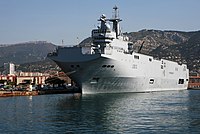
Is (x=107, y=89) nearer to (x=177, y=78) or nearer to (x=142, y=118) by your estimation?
(x=142, y=118)

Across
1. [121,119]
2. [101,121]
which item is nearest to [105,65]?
[121,119]

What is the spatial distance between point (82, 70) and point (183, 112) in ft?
81.1

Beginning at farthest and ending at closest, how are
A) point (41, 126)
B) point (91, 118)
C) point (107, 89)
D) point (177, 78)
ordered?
point (177, 78) → point (107, 89) → point (91, 118) → point (41, 126)

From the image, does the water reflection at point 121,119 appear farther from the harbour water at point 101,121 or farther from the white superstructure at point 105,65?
the white superstructure at point 105,65

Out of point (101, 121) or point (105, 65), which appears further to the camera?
point (105, 65)

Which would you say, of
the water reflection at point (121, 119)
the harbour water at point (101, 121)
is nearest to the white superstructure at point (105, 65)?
the water reflection at point (121, 119)

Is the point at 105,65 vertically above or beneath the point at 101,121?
above

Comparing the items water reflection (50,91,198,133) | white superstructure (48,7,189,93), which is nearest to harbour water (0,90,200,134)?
water reflection (50,91,198,133)

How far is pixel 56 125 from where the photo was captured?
34844mm

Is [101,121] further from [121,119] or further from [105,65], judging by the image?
[105,65]

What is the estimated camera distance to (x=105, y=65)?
2566 inches

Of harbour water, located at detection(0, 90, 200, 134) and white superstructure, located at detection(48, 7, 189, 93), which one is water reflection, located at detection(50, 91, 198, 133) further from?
white superstructure, located at detection(48, 7, 189, 93)

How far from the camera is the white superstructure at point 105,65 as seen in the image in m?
64.9

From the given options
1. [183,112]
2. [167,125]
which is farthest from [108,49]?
[167,125]
